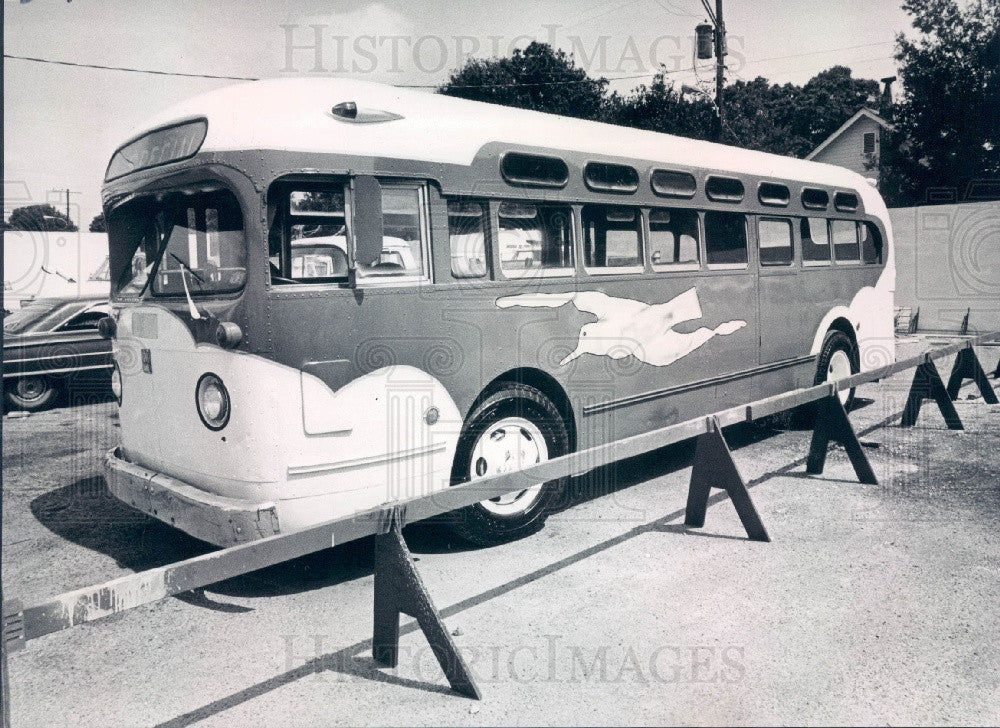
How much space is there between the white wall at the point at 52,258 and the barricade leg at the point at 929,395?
27464mm

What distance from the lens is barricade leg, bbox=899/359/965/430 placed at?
8.25 metres

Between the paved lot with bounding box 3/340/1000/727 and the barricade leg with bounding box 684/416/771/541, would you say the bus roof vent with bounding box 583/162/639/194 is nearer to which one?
the barricade leg with bounding box 684/416/771/541

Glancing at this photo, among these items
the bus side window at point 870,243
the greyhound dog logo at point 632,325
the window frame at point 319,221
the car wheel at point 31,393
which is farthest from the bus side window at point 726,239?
the car wheel at point 31,393

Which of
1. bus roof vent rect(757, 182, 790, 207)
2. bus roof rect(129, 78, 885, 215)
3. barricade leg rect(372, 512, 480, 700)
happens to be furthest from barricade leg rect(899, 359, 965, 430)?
barricade leg rect(372, 512, 480, 700)

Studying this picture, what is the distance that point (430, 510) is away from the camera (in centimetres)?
369

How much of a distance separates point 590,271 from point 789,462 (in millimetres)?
2849

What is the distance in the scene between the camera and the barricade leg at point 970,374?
9.50 metres

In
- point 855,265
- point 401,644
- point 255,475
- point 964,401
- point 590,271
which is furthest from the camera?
point 964,401

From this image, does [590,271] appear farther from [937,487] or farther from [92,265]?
[92,265]

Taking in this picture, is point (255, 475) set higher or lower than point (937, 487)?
higher

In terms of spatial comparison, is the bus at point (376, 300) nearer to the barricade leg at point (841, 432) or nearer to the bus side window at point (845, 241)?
the barricade leg at point (841, 432)

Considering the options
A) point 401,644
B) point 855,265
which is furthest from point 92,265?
point 401,644

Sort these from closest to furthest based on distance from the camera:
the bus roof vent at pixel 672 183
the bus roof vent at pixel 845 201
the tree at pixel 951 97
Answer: the bus roof vent at pixel 672 183, the bus roof vent at pixel 845 201, the tree at pixel 951 97

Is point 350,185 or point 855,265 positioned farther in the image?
point 855,265
